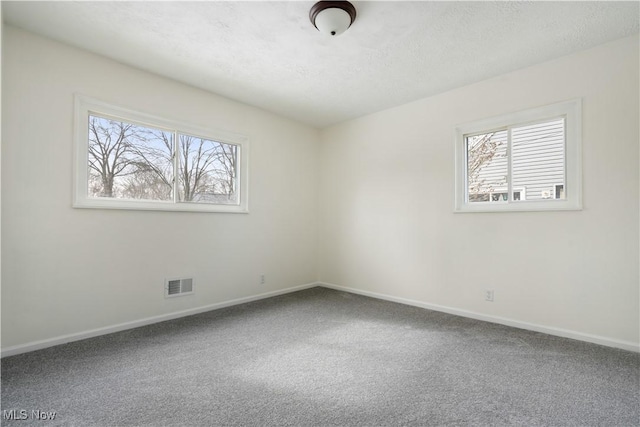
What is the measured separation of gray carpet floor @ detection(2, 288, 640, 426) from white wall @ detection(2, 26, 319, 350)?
33 centimetres

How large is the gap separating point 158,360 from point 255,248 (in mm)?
1956

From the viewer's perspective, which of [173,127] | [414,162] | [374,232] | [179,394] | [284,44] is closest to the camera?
[179,394]

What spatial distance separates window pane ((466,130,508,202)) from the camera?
10.8ft

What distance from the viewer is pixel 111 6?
2.20 metres

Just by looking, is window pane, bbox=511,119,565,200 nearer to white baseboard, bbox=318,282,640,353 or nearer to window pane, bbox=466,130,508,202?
window pane, bbox=466,130,508,202

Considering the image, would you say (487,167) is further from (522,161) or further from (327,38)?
(327,38)

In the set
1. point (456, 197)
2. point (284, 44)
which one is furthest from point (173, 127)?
point (456, 197)

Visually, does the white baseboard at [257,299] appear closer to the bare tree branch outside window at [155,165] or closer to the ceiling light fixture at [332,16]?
the bare tree branch outside window at [155,165]

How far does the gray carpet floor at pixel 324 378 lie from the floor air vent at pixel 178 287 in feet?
1.22

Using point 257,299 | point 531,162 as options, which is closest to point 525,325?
point 531,162

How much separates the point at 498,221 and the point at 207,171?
3.41 m

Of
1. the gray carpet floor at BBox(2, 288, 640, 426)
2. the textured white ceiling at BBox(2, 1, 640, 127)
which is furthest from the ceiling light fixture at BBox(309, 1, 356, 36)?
the gray carpet floor at BBox(2, 288, 640, 426)

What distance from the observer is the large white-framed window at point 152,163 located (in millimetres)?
2789

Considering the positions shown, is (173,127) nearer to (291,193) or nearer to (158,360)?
(291,193)
